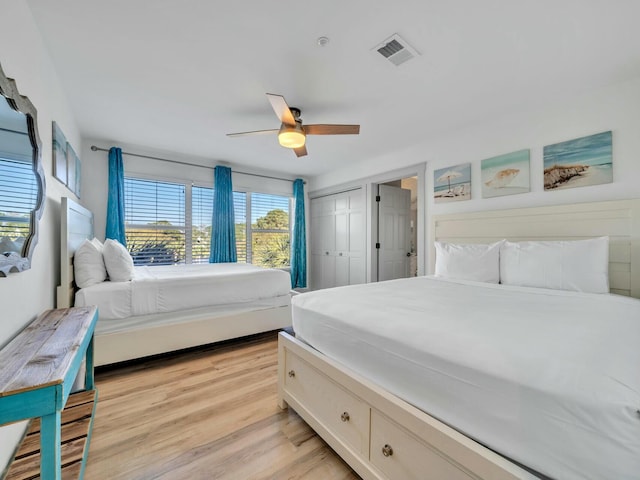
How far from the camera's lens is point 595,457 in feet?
2.12

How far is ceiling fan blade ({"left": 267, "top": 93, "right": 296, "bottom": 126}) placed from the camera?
1.96 meters

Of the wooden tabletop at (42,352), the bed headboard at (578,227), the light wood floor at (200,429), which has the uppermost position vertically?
the bed headboard at (578,227)

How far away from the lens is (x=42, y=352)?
109 centimetres

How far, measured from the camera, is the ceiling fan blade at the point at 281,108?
1962mm

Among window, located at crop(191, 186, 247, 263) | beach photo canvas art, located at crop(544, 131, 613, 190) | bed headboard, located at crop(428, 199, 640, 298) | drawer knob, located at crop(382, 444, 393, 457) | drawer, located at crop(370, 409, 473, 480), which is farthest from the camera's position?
window, located at crop(191, 186, 247, 263)

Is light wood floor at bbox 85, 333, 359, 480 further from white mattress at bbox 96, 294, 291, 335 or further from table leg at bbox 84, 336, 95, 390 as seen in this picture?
white mattress at bbox 96, 294, 291, 335

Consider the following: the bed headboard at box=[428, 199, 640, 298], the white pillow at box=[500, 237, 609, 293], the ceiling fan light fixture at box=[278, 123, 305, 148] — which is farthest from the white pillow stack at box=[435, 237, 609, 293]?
the ceiling fan light fixture at box=[278, 123, 305, 148]

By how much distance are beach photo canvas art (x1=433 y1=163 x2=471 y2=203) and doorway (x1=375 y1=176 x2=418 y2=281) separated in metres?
0.98

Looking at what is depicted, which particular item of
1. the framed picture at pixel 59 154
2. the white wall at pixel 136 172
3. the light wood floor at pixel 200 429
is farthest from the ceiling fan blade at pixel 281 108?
the white wall at pixel 136 172

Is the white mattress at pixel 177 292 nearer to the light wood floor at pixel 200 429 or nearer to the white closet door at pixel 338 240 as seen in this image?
the light wood floor at pixel 200 429

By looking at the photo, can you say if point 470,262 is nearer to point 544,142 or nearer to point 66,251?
point 544,142

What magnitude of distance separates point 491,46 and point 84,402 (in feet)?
11.1

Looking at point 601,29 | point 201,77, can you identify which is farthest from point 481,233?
point 201,77

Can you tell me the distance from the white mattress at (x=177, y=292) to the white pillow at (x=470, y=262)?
5.88 ft
